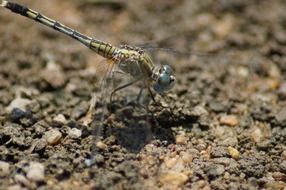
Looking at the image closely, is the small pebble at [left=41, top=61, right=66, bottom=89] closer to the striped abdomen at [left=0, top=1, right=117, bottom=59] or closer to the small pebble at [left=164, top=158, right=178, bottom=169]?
the striped abdomen at [left=0, top=1, right=117, bottom=59]

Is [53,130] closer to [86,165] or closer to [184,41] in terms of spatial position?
[86,165]

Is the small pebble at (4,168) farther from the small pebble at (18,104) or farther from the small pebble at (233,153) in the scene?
the small pebble at (233,153)

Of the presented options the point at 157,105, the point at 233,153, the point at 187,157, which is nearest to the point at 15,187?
the point at 187,157

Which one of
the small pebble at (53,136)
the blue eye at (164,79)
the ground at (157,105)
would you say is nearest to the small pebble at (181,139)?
the ground at (157,105)

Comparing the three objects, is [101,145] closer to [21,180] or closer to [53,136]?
[53,136]

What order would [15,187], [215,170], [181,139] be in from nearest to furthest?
[15,187] → [215,170] → [181,139]

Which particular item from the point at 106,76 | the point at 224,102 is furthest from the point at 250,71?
the point at 106,76
